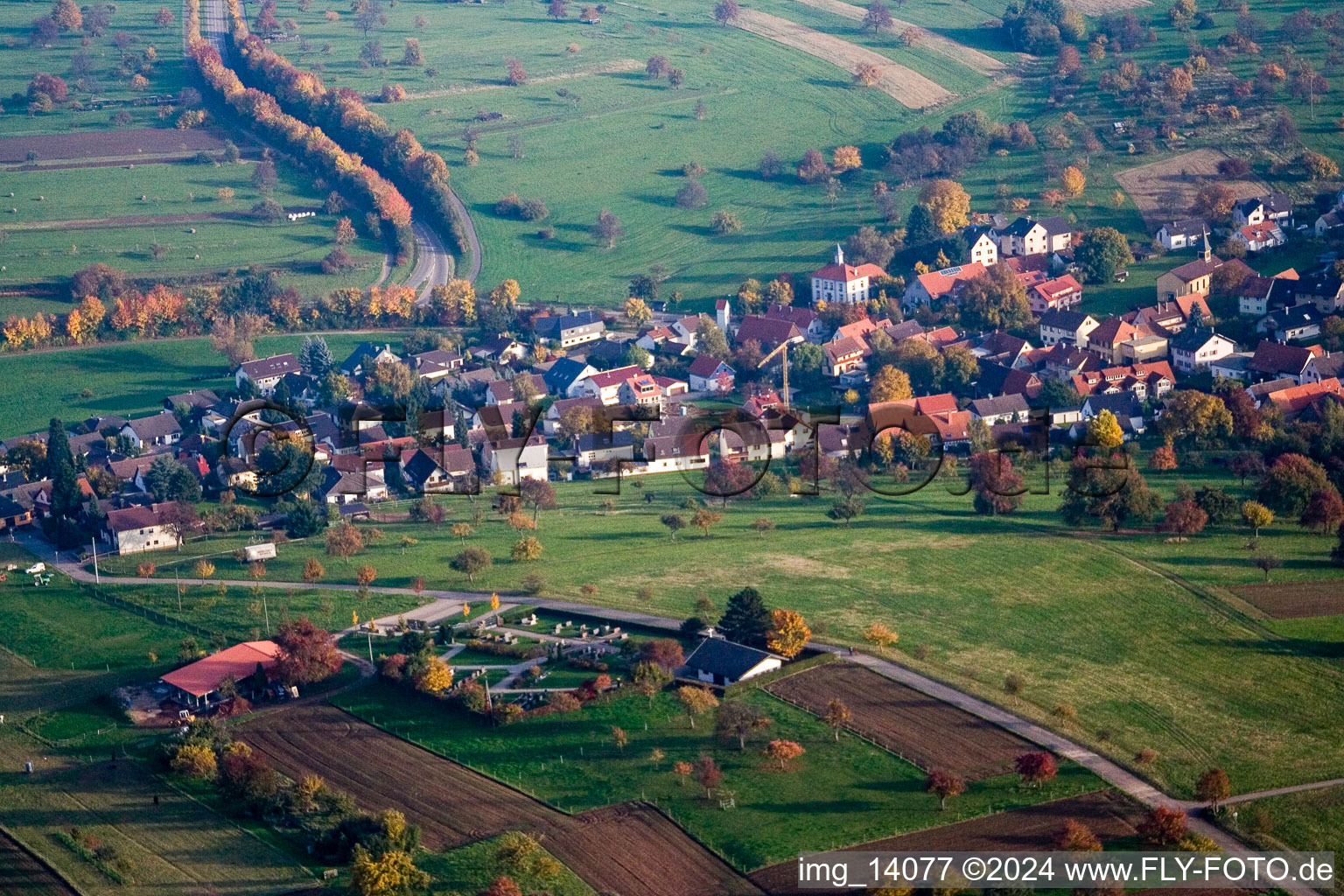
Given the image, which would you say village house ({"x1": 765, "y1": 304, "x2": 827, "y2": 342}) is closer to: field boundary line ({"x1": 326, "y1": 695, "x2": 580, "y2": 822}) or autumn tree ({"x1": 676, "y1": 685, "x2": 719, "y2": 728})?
autumn tree ({"x1": 676, "y1": 685, "x2": 719, "y2": 728})

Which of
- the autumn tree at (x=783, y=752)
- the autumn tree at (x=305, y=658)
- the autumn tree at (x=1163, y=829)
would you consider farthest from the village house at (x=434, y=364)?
the autumn tree at (x=1163, y=829)

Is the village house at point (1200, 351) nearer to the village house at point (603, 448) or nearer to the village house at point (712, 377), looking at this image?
the village house at point (712, 377)

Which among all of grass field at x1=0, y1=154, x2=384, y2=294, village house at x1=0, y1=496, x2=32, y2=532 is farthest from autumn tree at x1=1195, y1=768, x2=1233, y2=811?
grass field at x1=0, y1=154, x2=384, y2=294

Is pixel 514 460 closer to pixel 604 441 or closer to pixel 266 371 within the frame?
pixel 604 441

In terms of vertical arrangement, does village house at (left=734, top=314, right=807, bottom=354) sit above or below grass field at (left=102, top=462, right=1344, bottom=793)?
above

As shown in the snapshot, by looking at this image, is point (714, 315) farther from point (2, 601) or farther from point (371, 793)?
point (371, 793)

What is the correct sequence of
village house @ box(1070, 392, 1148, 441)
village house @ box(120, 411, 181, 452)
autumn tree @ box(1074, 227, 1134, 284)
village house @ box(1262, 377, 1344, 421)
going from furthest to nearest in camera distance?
1. autumn tree @ box(1074, 227, 1134, 284)
2. village house @ box(120, 411, 181, 452)
3. village house @ box(1070, 392, 1148, 441)
4. village house @ box(1262, 377, 1344, 421)

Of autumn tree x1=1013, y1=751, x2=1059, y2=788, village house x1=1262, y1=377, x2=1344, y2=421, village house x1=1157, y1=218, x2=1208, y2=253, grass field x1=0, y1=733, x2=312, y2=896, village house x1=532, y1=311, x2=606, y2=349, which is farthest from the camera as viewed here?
village house x1=1157, y1=218, x2=1208, y2=253
